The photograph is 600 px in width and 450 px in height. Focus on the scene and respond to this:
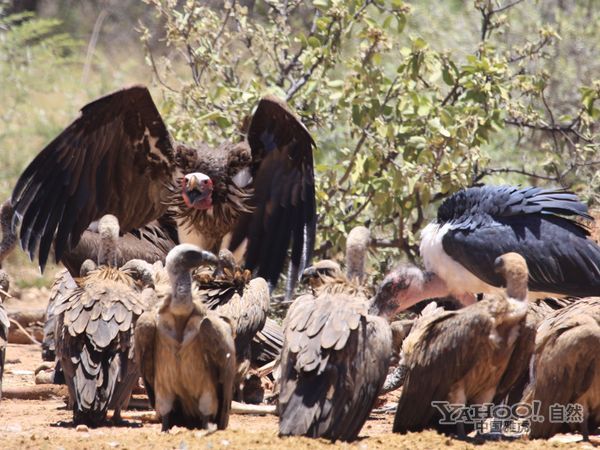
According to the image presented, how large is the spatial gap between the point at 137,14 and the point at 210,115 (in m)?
13.4

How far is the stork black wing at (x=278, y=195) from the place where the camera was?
8.91m

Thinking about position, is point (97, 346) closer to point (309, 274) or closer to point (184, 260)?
point (184, 260)

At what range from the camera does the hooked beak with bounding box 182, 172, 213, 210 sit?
8.53m

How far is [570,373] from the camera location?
18.4 ft

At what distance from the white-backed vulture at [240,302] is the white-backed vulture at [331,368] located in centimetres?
138

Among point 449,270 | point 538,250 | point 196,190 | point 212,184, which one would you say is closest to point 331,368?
point 449,270

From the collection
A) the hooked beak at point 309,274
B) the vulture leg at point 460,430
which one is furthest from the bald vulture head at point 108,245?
the vulture leg at point 460,430

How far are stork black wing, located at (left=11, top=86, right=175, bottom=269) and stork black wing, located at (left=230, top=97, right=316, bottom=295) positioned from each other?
2.50 ft

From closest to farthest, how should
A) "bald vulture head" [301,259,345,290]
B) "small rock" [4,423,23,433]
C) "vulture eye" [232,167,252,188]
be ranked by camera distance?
"small rock" [4,423,23,433] → "bald vulture head" [301,259,345,290] → "vulture eye" [232,167,252,188]

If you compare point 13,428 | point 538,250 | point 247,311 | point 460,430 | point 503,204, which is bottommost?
point 13,428

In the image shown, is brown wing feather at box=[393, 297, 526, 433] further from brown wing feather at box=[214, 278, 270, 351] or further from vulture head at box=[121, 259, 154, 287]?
vulture head at box=[121, 259, 154, 287]

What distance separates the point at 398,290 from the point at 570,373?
1378 mm

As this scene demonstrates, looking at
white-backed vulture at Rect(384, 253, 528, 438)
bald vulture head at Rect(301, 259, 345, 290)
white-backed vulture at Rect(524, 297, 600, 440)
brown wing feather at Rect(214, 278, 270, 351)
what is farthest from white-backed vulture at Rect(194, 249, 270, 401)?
white-backed vulture at Rect(524, 297, 600, 440)

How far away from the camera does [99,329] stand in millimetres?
6055
